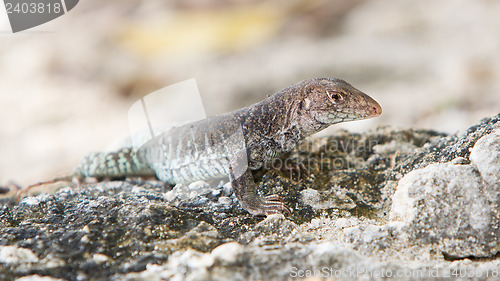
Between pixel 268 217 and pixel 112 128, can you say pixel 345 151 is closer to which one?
pixel 268 217

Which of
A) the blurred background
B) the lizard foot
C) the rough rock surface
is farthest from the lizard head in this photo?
the blurred background

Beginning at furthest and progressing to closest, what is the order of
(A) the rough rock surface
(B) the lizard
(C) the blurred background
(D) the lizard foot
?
(C) the blurred background < (B) the lizard < (D) the lizard foot < (A) the rough rock surface

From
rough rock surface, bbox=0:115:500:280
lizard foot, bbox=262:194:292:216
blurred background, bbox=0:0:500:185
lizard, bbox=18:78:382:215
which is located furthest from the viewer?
blurred background, bbox=0:0:500:185

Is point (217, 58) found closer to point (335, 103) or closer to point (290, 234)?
point (335, 103)

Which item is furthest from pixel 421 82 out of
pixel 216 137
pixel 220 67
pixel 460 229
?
pixel 460 229

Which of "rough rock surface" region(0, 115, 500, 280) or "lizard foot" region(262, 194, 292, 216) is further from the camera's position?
"lizard foot" region(262, 194, 292, 216)

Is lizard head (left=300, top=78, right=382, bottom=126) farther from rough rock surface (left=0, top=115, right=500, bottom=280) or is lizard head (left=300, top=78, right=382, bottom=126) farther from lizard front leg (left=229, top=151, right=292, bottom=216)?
lizard front leg (left=229, top=151, right=292, bottom=216)

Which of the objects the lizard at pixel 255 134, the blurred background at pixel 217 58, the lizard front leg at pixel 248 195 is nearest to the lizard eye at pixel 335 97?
the lizard at pixel 255 134

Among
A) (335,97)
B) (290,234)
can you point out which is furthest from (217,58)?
(290,234)
